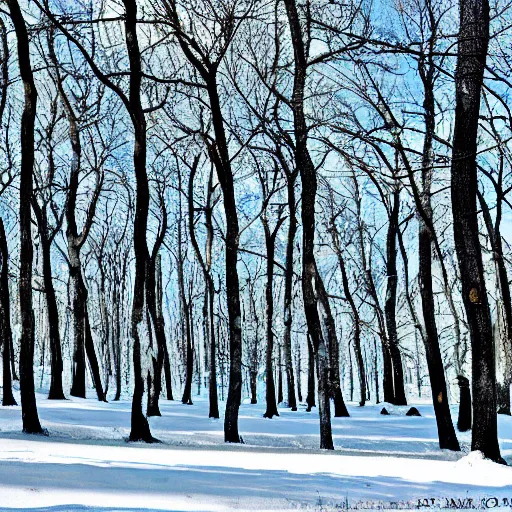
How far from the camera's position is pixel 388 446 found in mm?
14992

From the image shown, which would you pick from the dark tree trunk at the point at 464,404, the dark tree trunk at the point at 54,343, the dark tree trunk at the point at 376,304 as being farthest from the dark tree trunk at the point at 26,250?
the dark tree trunk at the point at 376,304

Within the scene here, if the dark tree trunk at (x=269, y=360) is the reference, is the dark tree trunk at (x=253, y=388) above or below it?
below

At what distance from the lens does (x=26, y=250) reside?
37.7 ft

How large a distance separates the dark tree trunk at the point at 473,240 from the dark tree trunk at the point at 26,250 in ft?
24.6

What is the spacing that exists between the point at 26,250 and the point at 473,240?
7.83 m

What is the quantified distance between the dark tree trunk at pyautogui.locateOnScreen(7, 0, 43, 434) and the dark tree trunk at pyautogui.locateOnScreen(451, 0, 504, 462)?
7.50m

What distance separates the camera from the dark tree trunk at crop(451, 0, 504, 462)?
9.23 meters

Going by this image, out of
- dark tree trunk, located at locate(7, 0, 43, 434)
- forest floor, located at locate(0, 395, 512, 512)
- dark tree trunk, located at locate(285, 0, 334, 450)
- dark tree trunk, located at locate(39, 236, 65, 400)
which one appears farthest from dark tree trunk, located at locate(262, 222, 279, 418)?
dark tree trunk, located at locate(7, 0, 43, 434)

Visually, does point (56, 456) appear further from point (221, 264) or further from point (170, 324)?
point (170, 324)

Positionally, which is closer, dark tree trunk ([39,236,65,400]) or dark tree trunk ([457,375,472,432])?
dark tree trunk ([457,375,472,432])

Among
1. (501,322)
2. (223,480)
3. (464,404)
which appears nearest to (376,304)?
(501,322)

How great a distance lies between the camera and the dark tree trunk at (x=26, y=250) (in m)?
11.2

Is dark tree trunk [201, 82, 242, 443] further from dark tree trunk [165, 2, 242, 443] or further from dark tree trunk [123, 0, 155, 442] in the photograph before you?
dark tree trunk [123, 0, 155, 442]

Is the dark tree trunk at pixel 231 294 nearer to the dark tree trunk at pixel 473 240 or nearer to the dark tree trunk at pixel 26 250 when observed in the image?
the dark tree trunk at pixel 26 250
